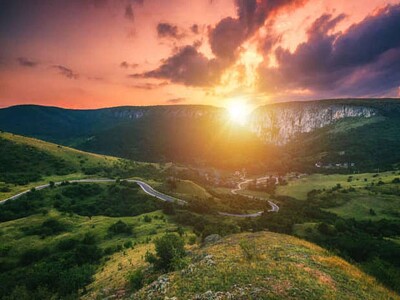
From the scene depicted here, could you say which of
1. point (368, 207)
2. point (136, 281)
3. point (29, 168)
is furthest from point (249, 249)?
point (29, 168)

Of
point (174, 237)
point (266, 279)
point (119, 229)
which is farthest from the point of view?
point (119, 229)

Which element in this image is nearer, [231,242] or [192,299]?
[192,299]

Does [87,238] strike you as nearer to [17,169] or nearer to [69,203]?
[69,203]

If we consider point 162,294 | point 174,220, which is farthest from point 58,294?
point 174,220

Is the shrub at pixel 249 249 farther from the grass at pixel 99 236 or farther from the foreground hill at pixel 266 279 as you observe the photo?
the grass at pixel 99 236

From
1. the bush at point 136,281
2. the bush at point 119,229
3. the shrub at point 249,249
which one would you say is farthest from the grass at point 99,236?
the shrub at point 249,249

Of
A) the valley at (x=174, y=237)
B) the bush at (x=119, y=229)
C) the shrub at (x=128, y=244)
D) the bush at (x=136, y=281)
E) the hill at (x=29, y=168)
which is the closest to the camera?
the valley at (x=174, y=237)

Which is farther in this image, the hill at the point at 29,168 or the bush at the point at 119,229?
the hill at the point at 29,168

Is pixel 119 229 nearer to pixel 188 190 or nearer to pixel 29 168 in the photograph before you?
pixel 188 190
